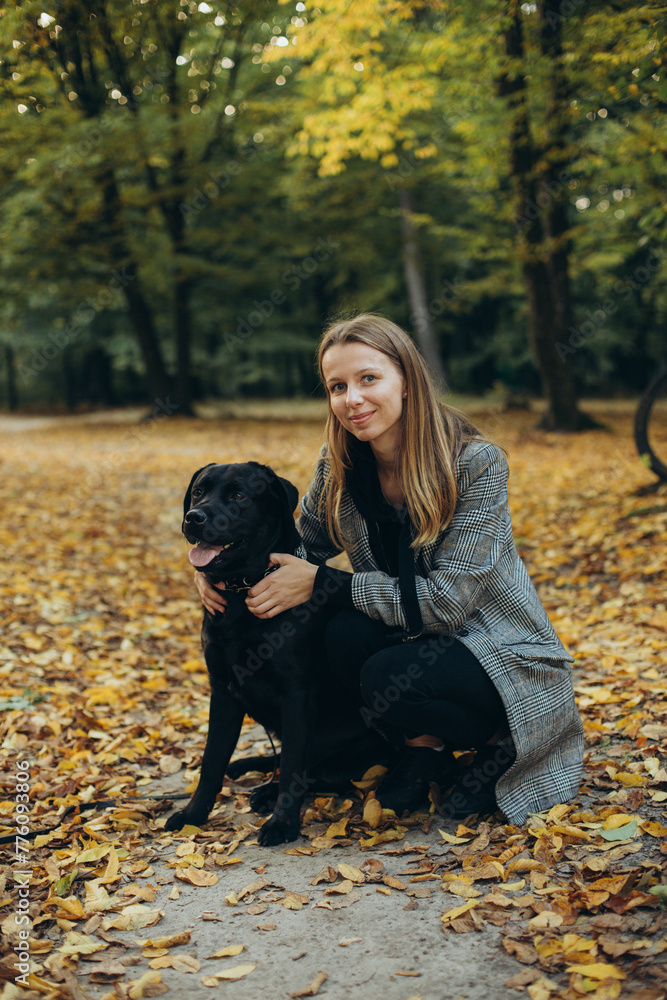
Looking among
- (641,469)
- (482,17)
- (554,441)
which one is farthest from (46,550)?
(554,441)

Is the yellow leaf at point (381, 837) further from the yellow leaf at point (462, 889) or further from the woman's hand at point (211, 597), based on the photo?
the woman's hand at point (211, 597)

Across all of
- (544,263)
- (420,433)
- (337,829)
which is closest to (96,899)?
(337,829)

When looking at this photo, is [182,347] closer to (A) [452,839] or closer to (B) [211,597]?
(B) [211,597]

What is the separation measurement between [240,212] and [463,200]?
22.9 ft

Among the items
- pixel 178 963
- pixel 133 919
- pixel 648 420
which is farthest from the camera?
pixel 648 420

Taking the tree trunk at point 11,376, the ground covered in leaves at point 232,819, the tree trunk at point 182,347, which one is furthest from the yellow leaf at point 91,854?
the tree trunk at point 11,376

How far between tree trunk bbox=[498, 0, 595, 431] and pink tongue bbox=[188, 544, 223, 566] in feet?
24.8

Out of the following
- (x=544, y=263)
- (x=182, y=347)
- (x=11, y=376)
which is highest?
(x=11, y=376)

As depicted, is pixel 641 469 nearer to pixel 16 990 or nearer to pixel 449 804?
pixel 449 804

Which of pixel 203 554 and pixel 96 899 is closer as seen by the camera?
pixel 96 899

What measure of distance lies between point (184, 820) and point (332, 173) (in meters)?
10.4

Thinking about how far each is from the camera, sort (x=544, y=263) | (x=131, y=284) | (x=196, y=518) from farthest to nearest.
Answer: (x=131, y=284) → (x=544, y=263) → (x=196, y=518)

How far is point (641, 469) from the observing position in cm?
829
